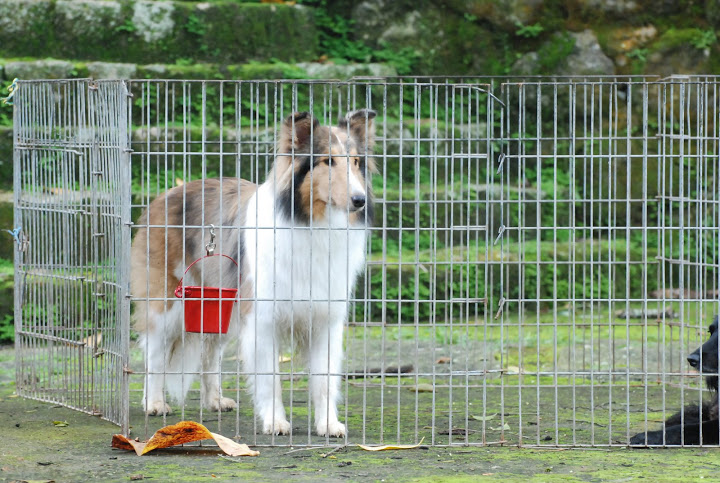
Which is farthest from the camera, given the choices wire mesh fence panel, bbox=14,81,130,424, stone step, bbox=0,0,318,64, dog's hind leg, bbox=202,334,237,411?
stone step, bbox=0,0,318,64

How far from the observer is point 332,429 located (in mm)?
4730

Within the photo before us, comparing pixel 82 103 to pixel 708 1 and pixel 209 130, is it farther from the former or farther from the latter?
pixel 708 1

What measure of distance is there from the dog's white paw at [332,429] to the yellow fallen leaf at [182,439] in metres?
0.58

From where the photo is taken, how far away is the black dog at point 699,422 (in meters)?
4.46

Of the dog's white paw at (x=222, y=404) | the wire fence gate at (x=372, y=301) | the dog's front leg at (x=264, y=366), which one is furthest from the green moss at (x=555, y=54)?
the dog's front leg at (x=264, y=366)

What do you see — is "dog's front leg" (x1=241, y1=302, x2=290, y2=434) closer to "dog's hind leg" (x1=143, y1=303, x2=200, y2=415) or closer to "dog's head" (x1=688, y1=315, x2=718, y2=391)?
"dog's hind leg" (x1=143, y1=303, x2=200, y2=415)

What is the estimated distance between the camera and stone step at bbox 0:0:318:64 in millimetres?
9156

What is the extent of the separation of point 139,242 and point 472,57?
5473 millimetres

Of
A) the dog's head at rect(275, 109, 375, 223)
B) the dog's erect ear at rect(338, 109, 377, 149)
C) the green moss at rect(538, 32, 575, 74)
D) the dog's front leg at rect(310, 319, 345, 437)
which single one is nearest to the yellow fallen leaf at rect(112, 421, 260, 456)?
the dog's front leg at rect(310, 319, 345, 437)

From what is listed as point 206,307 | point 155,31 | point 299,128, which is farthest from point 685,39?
point 206,307

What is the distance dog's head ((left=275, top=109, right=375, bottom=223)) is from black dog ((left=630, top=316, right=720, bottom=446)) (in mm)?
1684

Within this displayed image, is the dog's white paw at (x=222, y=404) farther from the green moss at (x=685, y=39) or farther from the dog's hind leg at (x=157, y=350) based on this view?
the green moss at (x=685, y=39)

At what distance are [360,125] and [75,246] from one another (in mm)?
1712

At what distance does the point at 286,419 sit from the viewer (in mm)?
5117
